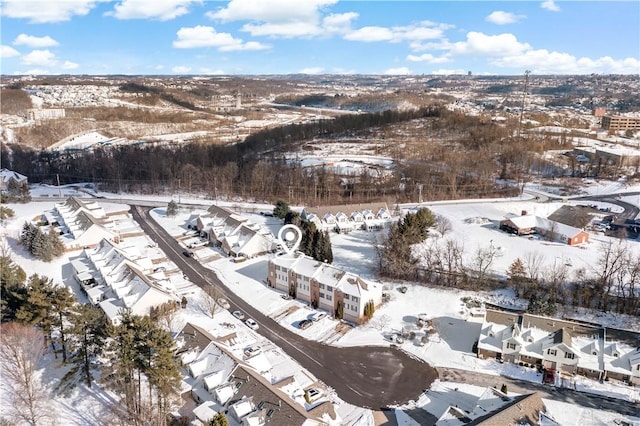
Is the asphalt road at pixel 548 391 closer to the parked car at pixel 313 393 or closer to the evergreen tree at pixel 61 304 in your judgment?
the parked car at pixel 313 393

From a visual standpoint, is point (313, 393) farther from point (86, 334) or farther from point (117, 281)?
point (117, 281)

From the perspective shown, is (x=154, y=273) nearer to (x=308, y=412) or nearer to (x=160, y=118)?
(x=308, y=412)

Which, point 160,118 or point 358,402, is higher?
point 160,118

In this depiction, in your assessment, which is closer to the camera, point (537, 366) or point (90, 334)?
point (90, 334)

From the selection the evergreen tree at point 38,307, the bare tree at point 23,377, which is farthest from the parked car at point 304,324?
the bare tree at point 23,377

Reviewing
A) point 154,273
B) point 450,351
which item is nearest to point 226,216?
point 154,273

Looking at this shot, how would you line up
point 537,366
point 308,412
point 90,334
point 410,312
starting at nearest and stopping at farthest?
point 308,412
point 90,334
point 537,366
point 410,312

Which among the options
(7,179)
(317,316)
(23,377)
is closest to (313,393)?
(317,316)
